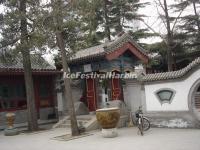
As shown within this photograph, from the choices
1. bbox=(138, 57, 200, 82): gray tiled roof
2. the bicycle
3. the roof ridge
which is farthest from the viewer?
the roof ridge

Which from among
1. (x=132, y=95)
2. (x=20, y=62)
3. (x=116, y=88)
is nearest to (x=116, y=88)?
(x=116, y=88)

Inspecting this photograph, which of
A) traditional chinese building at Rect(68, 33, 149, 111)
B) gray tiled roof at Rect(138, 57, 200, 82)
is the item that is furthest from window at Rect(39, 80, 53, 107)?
gray tiled roof at Rect(138, 57, 200, 82)

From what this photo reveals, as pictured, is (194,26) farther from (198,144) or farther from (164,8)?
(198,144)

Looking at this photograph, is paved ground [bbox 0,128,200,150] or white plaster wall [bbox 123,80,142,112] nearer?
paved ground [bbox 0,128,200,150]

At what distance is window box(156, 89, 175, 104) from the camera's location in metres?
14.0

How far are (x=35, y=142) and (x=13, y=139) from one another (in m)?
1.78

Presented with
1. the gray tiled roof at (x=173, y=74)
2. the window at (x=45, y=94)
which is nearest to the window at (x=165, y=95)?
the gray tiled roof at (x=173, y=74)

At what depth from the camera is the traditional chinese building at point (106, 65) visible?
1664 cm

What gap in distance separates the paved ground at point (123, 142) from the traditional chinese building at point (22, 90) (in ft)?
15.0

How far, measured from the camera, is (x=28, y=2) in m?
15.3

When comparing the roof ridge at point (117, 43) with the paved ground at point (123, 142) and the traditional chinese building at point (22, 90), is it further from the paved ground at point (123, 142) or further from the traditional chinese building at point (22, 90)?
the paved ground at point (123, 142)

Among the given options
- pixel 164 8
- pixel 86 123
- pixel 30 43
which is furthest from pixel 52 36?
pixel 164 8

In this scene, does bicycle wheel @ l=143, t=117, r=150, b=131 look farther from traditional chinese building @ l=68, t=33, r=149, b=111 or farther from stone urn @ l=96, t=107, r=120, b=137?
traditional chinese building @ l=68, t=33, r=149, b=111

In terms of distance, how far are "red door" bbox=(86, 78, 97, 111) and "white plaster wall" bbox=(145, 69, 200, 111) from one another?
14.4ft
